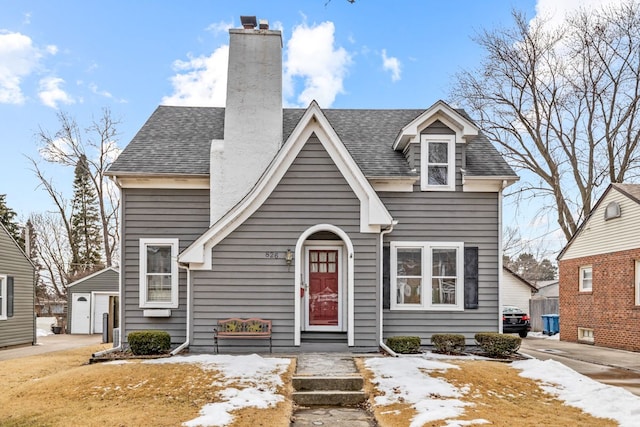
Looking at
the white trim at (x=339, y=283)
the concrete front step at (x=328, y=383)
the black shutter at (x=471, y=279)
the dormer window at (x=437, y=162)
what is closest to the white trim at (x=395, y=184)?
the dormer window at (x=437, y=162)

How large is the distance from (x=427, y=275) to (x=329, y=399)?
5.57 meters

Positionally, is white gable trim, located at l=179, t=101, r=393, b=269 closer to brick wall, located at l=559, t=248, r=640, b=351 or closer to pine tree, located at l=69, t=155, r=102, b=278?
brick wall, located at l=559, t=248, r=640, b=351

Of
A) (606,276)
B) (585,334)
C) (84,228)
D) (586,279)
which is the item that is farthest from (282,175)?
(84,228)

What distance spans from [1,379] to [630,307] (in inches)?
689

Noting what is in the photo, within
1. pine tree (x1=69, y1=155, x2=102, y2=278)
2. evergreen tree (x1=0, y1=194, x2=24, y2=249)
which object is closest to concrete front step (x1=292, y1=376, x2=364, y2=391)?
pine tree (x1=69, y1=155, x2=102, y2=278)

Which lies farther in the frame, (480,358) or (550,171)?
(550,171)

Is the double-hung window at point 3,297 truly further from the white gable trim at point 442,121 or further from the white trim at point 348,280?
the white gable trim at point 442,121

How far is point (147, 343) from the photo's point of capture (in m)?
11.9

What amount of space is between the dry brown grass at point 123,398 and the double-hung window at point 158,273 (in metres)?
2.83

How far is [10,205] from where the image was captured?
39375 mm

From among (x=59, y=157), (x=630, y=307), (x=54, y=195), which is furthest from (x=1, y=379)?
(x=54, y=195)

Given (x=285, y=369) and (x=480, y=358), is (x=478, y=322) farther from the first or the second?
(x=285, y=369)

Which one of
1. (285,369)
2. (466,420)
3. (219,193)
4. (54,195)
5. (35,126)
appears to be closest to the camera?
(466,420)

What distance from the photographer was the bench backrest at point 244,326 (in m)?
12.0
